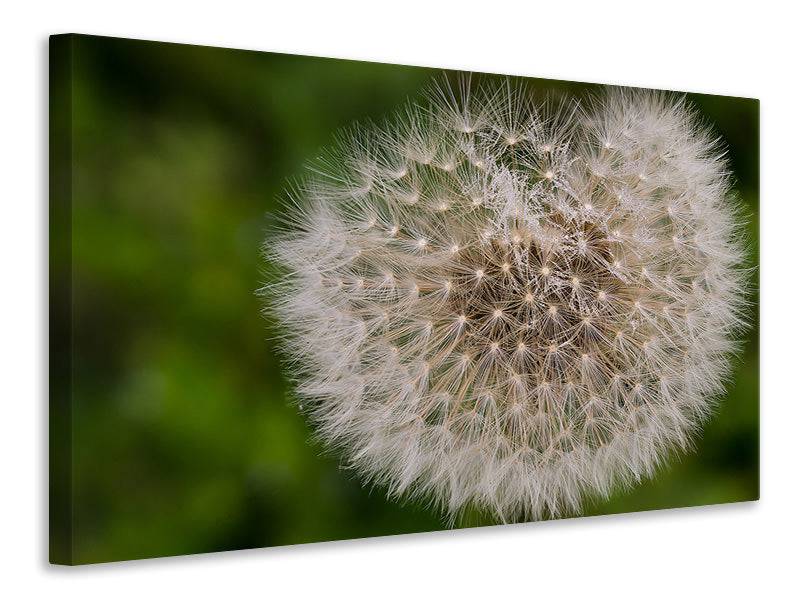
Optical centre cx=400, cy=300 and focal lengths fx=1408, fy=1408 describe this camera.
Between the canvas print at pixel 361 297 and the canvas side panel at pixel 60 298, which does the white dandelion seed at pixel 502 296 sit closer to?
the canvas print at pixel 361 297

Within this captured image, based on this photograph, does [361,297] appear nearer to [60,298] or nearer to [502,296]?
[502,296]

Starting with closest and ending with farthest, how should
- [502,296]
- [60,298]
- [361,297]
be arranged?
[60,298] → [361,297] → [502,296]

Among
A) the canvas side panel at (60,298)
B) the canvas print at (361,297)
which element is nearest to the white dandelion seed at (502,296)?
the canvas print at (361,297)

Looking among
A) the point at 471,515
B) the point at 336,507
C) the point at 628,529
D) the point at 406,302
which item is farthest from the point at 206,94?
the point at 628,529

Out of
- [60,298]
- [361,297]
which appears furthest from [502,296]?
[60,298]

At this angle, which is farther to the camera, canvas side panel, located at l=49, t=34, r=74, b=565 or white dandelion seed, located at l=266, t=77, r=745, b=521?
white dandelion seed, located at l=266, t=77, r=745, b=521

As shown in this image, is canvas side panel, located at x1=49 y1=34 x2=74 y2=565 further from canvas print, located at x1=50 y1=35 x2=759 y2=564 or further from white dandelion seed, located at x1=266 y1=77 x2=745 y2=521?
white dandelion seed, located at x1=266 y1=77 x2=745 y2=521

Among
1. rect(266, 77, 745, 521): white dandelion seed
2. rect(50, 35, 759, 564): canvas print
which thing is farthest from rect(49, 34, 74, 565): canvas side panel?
rect(266, 77, 745, 521): white dandelion seed
